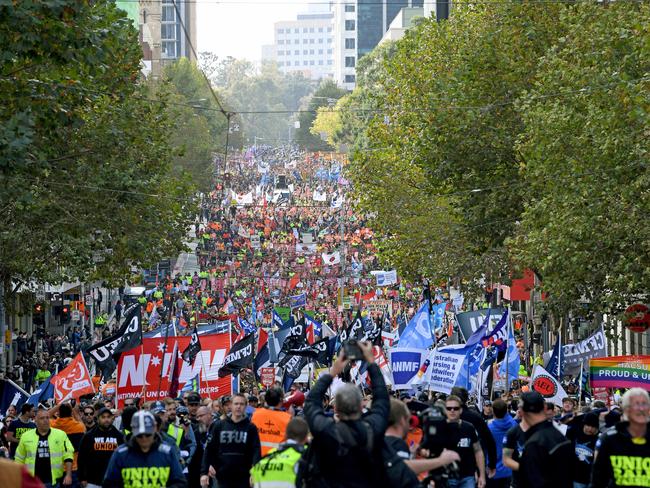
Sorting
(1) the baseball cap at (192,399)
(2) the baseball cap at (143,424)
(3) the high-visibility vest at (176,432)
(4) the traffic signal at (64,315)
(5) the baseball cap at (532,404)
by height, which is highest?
(5) the baseball cap at (532,404)

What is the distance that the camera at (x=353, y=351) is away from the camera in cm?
789

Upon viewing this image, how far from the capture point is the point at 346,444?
775 centimetres

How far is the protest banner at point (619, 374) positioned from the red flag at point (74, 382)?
5992 mm

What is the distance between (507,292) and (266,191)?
56.5 metres

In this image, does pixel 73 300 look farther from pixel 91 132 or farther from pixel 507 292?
pixel 91 132

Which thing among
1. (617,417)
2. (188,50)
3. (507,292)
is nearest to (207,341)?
(617,417)

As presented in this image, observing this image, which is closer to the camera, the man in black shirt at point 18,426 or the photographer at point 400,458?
the photographer at point 400,458

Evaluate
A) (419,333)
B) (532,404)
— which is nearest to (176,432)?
(532,404)

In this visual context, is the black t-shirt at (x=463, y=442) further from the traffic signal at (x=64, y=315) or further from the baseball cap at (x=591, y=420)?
the traffic signal at (x=64, y=315)

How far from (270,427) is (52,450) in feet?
7.67

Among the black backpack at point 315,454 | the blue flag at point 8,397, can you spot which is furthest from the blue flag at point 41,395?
the black backpack at point 315,454

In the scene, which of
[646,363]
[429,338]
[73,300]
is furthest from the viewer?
[73,300]

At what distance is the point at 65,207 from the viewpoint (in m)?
27.8

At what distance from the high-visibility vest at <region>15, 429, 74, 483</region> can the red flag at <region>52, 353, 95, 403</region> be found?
455 cm
